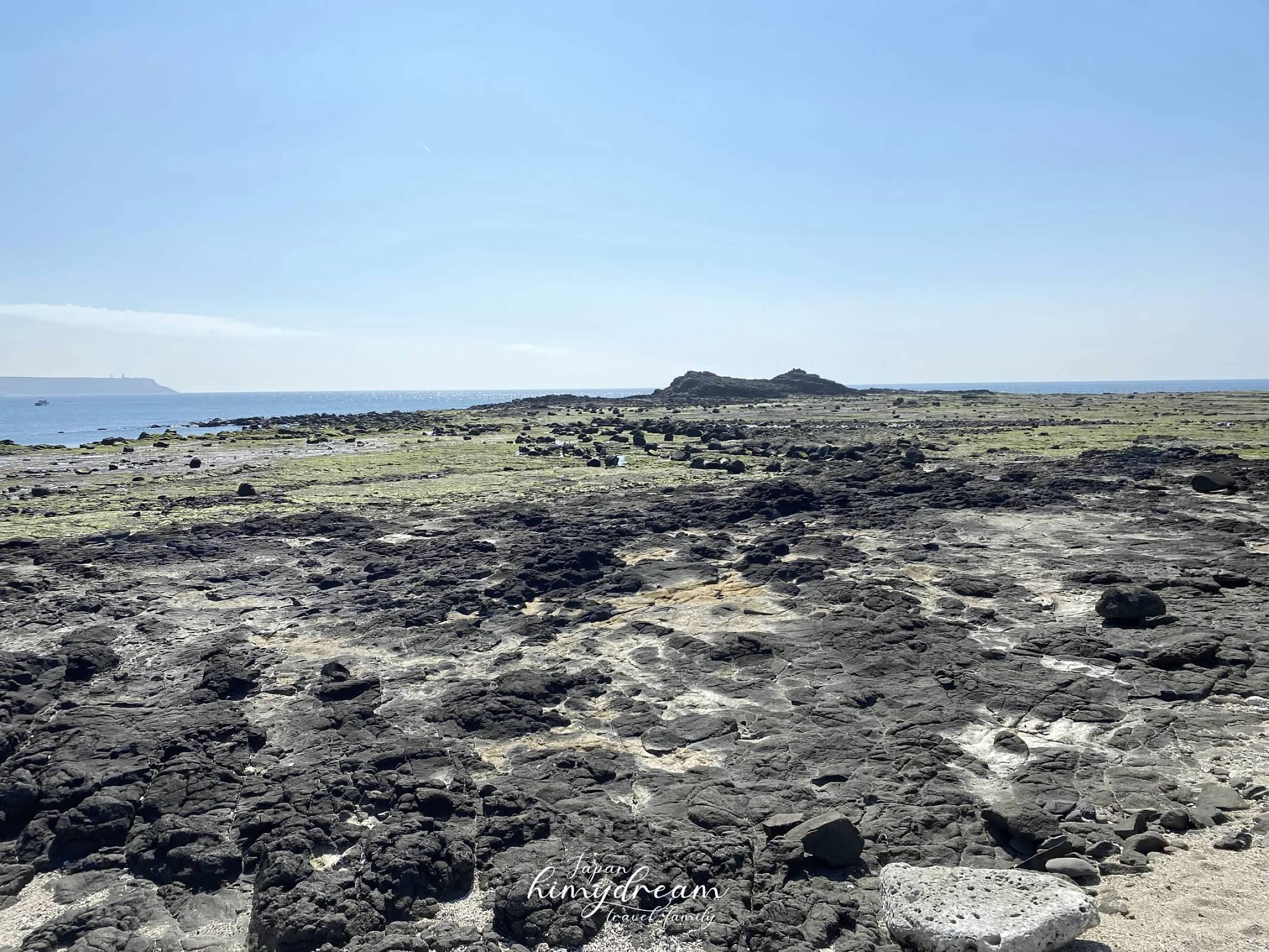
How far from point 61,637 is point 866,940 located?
14994mm

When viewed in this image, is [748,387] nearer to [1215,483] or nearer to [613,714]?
[1215,483]

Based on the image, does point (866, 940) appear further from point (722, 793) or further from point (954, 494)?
point (954, 494)

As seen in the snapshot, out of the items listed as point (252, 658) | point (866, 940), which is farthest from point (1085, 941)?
point (252, 658)

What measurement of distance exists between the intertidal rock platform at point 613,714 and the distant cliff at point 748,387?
93412 mm

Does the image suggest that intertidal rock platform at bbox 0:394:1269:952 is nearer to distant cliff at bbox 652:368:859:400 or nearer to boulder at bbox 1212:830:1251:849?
boulder at bbox 1212:830:1251:849

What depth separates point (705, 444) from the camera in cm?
4847

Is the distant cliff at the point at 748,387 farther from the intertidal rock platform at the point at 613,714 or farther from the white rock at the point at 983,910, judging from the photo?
the white rock at the point at 983,910

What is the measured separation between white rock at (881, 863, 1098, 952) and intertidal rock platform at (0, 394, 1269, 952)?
339mm

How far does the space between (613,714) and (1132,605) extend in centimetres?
944

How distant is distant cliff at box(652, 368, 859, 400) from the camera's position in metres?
120

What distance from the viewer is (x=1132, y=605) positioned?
1442 centimetres

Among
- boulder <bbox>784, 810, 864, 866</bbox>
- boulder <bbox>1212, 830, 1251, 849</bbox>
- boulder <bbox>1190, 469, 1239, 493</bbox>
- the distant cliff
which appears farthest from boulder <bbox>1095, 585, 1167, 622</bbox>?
the distant cliff

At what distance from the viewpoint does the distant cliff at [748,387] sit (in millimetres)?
119688

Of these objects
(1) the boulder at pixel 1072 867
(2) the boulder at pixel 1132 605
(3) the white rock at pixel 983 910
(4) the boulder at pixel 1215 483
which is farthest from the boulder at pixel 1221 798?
(4) the boulder at pixel 1215 483
